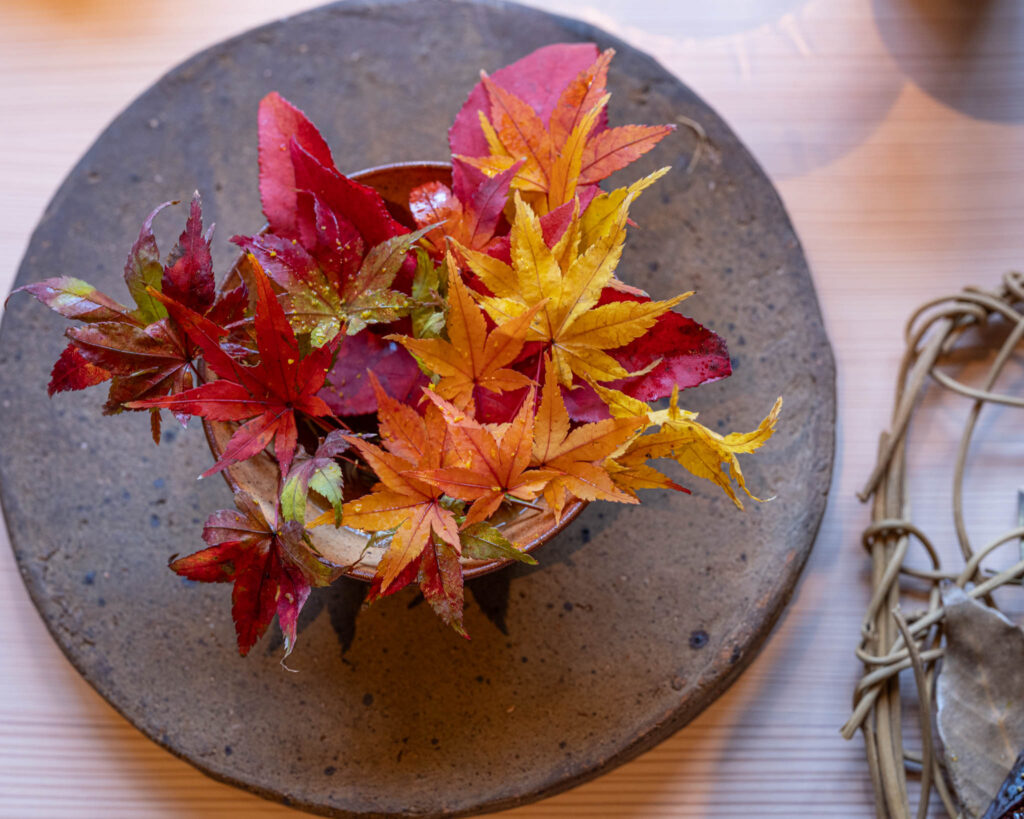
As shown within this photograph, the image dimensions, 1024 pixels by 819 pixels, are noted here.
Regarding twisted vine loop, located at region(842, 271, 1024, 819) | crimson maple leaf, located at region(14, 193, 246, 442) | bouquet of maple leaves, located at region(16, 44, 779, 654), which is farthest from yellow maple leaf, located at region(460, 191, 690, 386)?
twisted vine loop, located at region(842, 271, 1024, 819)

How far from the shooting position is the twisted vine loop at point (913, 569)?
0.52 m

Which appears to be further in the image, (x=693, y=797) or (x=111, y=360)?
(x=693, y=797)

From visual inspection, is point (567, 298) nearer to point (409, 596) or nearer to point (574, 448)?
point (574, 448)

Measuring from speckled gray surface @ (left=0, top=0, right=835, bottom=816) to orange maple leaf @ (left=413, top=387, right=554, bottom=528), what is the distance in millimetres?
180

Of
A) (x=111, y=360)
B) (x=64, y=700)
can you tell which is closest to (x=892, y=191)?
(x=111, y=360)

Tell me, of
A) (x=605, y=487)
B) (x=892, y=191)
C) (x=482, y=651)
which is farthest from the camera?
(x=892, y=191)

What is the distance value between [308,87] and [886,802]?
60cm

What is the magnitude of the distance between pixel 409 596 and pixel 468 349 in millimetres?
217

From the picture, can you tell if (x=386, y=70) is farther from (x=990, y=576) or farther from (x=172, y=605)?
(x=990, y=576)

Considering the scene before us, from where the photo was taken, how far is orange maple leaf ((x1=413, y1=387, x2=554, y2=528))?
0.34 m

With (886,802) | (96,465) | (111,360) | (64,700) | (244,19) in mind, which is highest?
(244,19)

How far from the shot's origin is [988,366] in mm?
600

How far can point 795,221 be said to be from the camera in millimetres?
623

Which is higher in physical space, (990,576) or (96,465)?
(96,465)
